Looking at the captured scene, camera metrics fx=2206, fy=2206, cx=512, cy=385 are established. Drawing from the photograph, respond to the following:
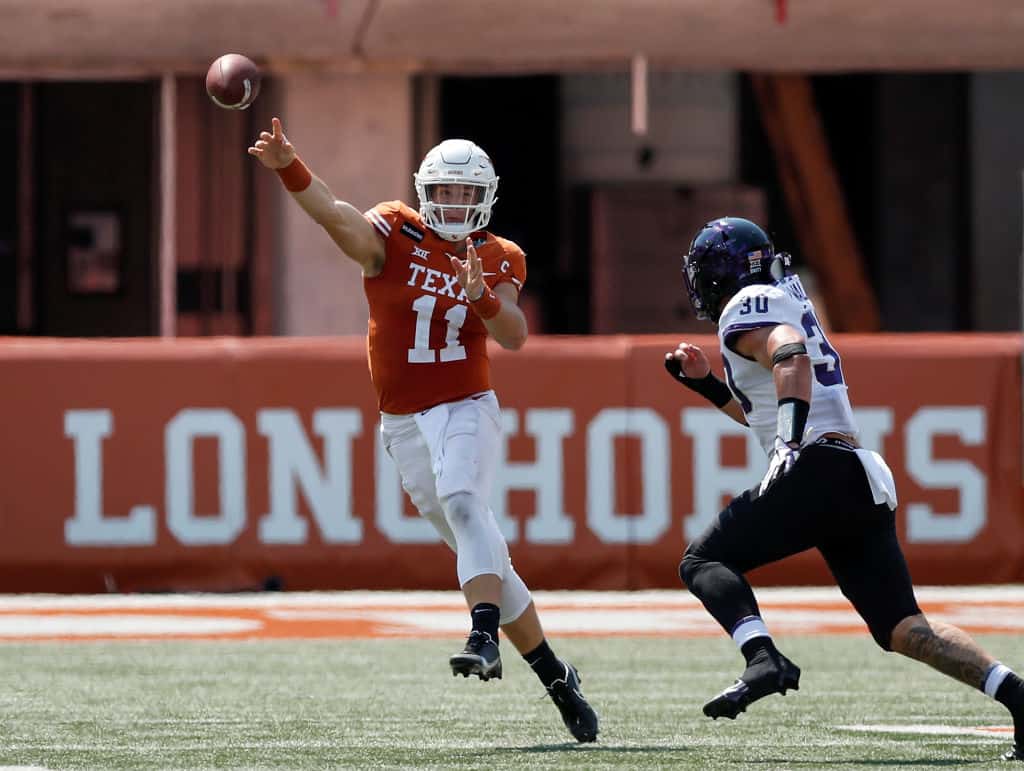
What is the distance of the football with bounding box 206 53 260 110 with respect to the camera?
6797 millimetres

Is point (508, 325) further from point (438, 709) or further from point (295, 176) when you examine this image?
point (438, 709)

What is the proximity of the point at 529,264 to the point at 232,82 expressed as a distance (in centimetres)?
1523

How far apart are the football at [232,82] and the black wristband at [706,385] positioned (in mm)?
1535

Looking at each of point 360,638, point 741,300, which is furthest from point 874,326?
point 741,300

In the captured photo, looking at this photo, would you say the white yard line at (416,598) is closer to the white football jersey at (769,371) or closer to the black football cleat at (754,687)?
the white football jersey at (769,371)

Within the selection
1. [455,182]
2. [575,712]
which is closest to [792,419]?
[575,712]

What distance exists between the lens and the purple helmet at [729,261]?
6.15m

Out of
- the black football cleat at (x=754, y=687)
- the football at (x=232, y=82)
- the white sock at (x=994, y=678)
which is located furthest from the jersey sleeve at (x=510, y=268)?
the white sock at (x=994, y=678)

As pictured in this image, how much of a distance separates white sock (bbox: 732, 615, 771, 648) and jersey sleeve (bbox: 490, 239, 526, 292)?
1.50 m

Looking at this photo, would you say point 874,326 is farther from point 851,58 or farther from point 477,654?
point 477,654

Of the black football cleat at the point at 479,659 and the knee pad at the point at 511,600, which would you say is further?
the knee pad at the point at 511,600

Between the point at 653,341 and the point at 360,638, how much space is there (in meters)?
3.09

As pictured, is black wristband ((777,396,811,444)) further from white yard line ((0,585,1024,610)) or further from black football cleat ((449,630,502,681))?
white yard line ((0,585,1024,610))

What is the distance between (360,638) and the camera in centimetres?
990
